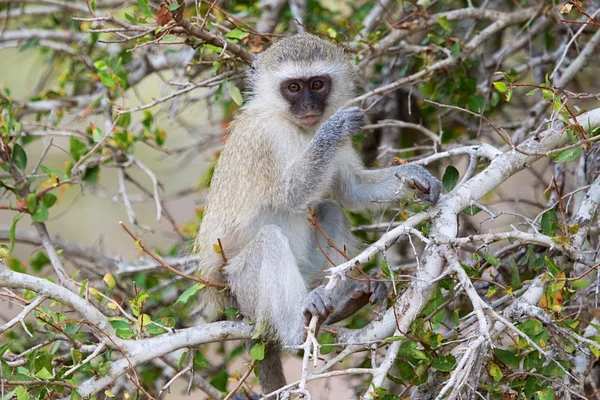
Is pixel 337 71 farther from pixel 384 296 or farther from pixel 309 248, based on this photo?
pixel 384 296

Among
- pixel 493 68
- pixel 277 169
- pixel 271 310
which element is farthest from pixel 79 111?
pixel 493 68

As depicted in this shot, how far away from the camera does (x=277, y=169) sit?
4.51 metres

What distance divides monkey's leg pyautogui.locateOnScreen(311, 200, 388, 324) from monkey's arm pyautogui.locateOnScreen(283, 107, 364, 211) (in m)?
0.30

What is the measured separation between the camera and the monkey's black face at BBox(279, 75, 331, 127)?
14.8 ft

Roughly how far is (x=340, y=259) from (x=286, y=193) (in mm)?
541

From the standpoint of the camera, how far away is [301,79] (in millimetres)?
4641

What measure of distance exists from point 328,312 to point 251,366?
474 mm

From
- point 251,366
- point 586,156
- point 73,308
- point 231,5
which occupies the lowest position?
point 251,366

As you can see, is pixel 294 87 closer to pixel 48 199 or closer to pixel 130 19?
pixel 130 19

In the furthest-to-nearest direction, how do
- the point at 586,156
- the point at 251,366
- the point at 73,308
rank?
the point at 586,156, the point at 251,366, the point at 73,308

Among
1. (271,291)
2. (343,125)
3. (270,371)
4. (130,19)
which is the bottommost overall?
(270,371)

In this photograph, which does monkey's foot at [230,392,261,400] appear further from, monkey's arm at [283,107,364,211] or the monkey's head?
the monkey's head

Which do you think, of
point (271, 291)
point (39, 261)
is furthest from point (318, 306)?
point (39, 261)

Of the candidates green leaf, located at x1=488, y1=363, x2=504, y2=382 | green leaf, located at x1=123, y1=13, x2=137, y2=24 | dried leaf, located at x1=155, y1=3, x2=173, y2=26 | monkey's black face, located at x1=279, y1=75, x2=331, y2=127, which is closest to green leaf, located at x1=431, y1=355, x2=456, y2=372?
green leaf, located at x1=488, y1=363, x2=504, y2=382
